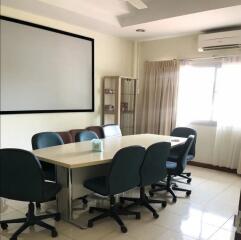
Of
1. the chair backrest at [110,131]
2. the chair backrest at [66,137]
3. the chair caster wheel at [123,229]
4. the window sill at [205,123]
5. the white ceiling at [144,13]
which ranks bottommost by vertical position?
the chair caster wheel at [123,229]

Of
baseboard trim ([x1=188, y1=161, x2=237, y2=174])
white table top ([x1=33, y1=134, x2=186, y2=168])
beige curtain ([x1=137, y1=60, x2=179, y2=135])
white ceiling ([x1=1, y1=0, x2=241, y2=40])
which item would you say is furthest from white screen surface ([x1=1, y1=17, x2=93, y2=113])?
baseboard trim ([x1=188, y1=161, x2=237, y2=174])

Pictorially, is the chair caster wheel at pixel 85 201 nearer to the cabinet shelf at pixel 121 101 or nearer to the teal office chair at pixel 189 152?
the teal office chair at pixel 189 152

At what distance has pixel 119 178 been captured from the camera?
7.87 ft

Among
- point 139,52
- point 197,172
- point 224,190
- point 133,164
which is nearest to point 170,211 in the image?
point 133,164

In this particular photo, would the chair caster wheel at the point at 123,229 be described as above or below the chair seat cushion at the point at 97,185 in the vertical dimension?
below

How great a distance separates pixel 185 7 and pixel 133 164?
8.48ft

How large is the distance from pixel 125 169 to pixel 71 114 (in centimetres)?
245

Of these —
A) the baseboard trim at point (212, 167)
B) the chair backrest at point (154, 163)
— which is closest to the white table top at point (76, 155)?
the chair backrest at point (154, 163)

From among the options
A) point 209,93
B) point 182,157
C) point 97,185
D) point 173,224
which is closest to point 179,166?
point 182,157

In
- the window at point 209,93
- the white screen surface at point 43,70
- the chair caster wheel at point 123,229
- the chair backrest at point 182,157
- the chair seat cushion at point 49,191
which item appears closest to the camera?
the chair seat cushion at point 49,191

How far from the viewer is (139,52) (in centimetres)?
575

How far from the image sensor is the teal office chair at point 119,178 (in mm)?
2336

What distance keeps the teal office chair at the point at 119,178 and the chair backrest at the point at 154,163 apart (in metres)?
0.08

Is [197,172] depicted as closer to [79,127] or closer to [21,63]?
[79,127]
